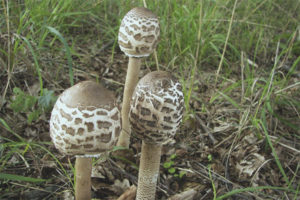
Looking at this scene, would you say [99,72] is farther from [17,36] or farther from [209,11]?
[209,11]

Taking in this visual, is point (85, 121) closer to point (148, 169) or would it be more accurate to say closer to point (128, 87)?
point (148, 169)

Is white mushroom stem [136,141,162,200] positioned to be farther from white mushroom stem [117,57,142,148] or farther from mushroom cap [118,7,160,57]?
mushroom cap [118,7,160,57]

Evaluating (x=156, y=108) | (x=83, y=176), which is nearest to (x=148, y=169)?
(x=83, y=176)

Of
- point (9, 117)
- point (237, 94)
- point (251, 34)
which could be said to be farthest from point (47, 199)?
point (251, 34)

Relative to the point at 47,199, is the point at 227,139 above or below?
above

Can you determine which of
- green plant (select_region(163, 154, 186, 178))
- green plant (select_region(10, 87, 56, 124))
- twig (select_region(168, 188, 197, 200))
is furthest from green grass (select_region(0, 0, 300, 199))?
green plant (select_region(163, 154, 186, 178))

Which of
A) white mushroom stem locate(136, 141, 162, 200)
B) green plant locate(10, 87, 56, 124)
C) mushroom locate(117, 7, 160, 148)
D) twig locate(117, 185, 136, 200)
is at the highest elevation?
mushroom locate(117, 7, 160, 148)
